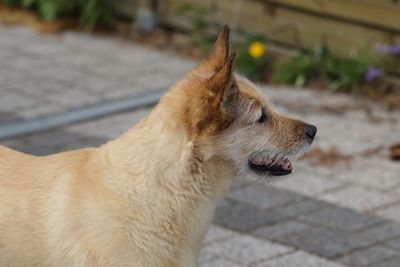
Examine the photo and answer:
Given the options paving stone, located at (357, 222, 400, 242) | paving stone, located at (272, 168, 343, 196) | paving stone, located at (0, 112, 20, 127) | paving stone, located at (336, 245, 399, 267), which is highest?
paving stone, located at (336, 245, 399, 267)

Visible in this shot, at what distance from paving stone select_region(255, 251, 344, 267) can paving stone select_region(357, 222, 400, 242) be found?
0.50 meters

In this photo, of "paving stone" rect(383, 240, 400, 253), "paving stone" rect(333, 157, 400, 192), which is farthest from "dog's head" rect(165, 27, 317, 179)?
"paving stone" rect(333, 157, 400, 192)

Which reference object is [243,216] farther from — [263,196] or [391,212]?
[391,212]

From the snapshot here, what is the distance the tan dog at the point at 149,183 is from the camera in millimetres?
3814

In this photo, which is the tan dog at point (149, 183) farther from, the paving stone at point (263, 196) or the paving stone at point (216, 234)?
the paving stone at point (263, 196)

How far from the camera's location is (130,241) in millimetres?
3854

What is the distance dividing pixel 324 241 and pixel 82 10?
242 inches

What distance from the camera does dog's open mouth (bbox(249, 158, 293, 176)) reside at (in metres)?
4.06

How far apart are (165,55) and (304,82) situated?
5.86 ft

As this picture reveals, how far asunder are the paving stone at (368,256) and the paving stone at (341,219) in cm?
32

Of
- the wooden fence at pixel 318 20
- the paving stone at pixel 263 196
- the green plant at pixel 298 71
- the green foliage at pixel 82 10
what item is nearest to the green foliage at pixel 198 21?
the wooden fence at pixel 318 20

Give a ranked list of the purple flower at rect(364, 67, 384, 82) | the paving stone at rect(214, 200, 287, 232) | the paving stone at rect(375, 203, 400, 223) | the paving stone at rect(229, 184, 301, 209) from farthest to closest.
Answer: the purple flower at rect(364, 67, 384, 82), the paving stone at rect(229, 184, 301, 209), the paving stone at rect(375, 203, 400, 223), the paving stone at rect(214, 200, 287, 232)

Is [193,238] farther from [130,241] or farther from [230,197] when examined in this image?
[230,197]

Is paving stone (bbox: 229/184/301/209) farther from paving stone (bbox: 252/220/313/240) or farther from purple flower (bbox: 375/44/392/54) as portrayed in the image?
purple flower (bbox: 375/44/392/54)
